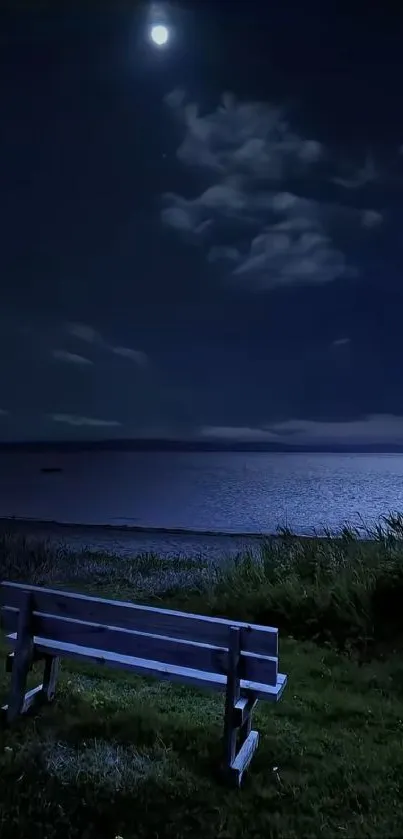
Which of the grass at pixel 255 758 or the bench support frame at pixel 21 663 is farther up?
the bench support frame at pixel 21 663

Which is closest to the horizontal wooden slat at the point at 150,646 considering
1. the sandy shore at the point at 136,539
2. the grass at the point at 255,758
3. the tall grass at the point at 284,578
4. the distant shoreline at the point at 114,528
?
the grass at the point at 255,758

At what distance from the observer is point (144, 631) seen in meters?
2.14

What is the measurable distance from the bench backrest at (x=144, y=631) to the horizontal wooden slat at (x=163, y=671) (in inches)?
1.8

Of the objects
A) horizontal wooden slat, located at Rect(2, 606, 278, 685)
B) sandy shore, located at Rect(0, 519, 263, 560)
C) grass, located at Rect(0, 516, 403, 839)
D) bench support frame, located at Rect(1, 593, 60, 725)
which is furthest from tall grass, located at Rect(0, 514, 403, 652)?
bench support frame, located at Rect(1, 593, 60, 725)

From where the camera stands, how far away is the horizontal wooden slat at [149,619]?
1.91 m

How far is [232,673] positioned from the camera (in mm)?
1896

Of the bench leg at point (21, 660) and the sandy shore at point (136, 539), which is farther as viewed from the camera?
the sandy shore at point (136, 539)

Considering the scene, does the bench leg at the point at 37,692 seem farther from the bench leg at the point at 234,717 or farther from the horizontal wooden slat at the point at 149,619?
the bench leg at the point at 234,717

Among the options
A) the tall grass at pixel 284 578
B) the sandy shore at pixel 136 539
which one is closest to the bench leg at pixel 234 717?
the tall grass at pixel 284 578

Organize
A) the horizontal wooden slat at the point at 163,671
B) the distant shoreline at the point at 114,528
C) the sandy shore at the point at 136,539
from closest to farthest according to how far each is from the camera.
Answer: the horizontal wooden slat at the point at 163,671
the sandy shore at the point at 136,539
the distant shoreline at the point at 114,528

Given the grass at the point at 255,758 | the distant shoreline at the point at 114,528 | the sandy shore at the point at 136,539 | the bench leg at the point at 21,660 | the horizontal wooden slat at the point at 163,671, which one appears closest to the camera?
the grass at the point at 255,758

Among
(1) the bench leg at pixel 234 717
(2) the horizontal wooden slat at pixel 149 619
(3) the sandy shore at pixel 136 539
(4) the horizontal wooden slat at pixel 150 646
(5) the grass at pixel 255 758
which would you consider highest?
(2) the horizontal wooden slat at pixel 149 619

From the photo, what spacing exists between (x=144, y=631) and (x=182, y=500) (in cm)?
908

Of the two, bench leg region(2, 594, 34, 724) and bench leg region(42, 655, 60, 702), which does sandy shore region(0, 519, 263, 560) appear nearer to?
bench leg region(42, 655, 60, 702)
